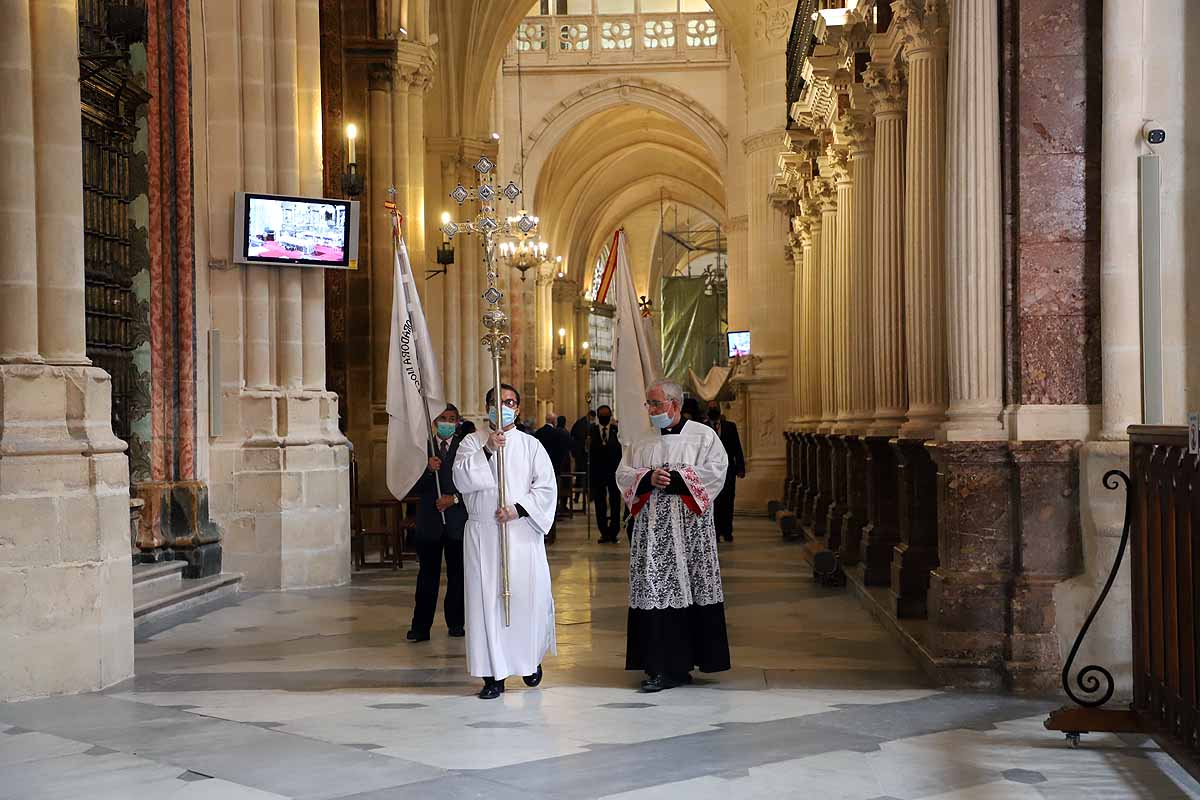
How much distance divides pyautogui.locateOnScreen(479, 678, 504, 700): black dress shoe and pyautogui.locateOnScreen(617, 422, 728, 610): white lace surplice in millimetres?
834

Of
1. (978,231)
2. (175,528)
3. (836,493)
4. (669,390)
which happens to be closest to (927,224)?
(978,231)

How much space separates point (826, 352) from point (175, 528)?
7.44 m

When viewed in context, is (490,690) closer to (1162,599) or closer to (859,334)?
(1162,599)

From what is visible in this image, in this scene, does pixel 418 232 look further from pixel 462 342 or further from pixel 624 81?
pixel 624 81

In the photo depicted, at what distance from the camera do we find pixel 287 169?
12.9 meters

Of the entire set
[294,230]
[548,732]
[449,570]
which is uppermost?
[294,230]

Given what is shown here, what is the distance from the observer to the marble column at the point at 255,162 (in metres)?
12.6

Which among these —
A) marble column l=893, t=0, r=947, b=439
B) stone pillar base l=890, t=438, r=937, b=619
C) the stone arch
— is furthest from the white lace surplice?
the stone arch

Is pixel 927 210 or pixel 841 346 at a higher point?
pixel 927 210

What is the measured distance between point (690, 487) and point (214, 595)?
17.6ft

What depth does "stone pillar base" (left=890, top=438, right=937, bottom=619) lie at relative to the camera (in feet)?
31.3

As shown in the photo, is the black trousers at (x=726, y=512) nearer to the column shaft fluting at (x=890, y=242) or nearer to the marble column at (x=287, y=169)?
the marble column at (x=287, y=169)

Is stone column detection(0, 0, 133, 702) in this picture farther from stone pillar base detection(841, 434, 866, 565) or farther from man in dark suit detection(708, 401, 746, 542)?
man in dark suit detection(708, 401, 746, 542)

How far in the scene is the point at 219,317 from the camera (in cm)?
1245
